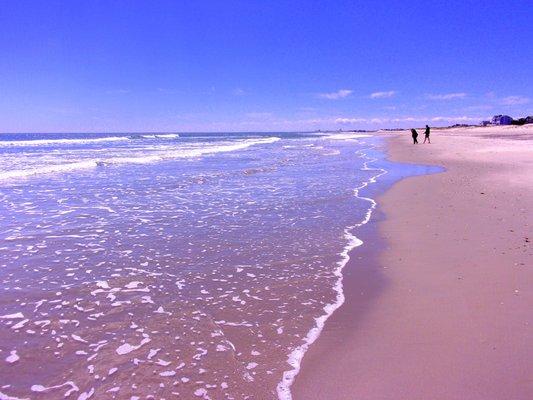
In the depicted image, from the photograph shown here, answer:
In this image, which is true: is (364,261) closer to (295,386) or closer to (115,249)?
(295,386)

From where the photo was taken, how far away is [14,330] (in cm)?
459

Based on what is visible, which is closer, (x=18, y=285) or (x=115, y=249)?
(x=18, y=285)

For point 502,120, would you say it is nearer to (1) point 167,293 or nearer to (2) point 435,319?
(2) point 435,319

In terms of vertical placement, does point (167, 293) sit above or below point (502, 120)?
below

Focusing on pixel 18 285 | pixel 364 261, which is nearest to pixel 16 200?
pixel 18 285

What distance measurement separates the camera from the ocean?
12.4 ft

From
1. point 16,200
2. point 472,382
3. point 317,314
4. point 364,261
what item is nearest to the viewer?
point 472,382

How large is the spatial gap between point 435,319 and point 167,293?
3.20m

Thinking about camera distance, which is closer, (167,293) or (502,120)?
(167,293)

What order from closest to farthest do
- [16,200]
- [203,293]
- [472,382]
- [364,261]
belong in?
[472,382], [203,293], [364,261], [16,200]

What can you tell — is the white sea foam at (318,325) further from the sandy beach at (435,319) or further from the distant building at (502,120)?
the distant building at (502,120)

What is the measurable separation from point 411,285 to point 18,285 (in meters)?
5.24

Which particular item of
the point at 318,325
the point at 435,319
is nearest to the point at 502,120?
the point at 435,319

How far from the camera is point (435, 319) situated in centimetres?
473
